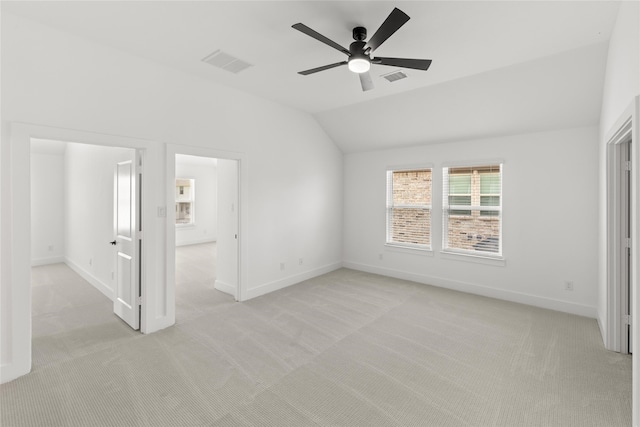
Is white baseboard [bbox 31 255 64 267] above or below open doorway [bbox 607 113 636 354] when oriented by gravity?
below

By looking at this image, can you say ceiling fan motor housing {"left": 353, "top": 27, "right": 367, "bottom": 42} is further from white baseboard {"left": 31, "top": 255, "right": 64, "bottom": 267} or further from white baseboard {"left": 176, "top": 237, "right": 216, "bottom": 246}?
white baseboard {"left": 176, "top": 237, "right": 216, "bottom": 246}

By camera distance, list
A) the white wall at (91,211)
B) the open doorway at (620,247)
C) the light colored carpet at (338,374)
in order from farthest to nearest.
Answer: the white wall at (91,211) → the open doorway at (620,247) → the light colored carpet at (338,374)

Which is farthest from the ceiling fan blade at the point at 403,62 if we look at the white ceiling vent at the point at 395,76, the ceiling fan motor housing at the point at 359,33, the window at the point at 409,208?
the window at the point at 409,208

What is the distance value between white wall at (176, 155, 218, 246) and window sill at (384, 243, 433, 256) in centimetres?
650

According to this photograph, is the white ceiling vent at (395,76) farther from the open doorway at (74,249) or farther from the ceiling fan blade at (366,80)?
the open doorway at (74,249)

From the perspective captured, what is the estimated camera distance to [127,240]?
363 cm

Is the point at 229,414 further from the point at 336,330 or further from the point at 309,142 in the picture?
the point at 309,142

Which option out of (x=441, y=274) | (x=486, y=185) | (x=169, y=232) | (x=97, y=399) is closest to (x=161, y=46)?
(x=169, y=232)

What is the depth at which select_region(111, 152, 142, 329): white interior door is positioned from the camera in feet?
11.2

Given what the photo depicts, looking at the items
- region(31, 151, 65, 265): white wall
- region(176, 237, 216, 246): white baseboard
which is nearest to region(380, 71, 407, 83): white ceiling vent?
region(31, 151, 65, 265): white wall

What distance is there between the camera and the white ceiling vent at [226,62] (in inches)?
125

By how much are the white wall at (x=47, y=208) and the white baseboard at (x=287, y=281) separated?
5.43m

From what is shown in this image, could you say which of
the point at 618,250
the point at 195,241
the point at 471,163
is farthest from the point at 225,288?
the point at 195,241

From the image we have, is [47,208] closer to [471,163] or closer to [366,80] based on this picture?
[366,80]
